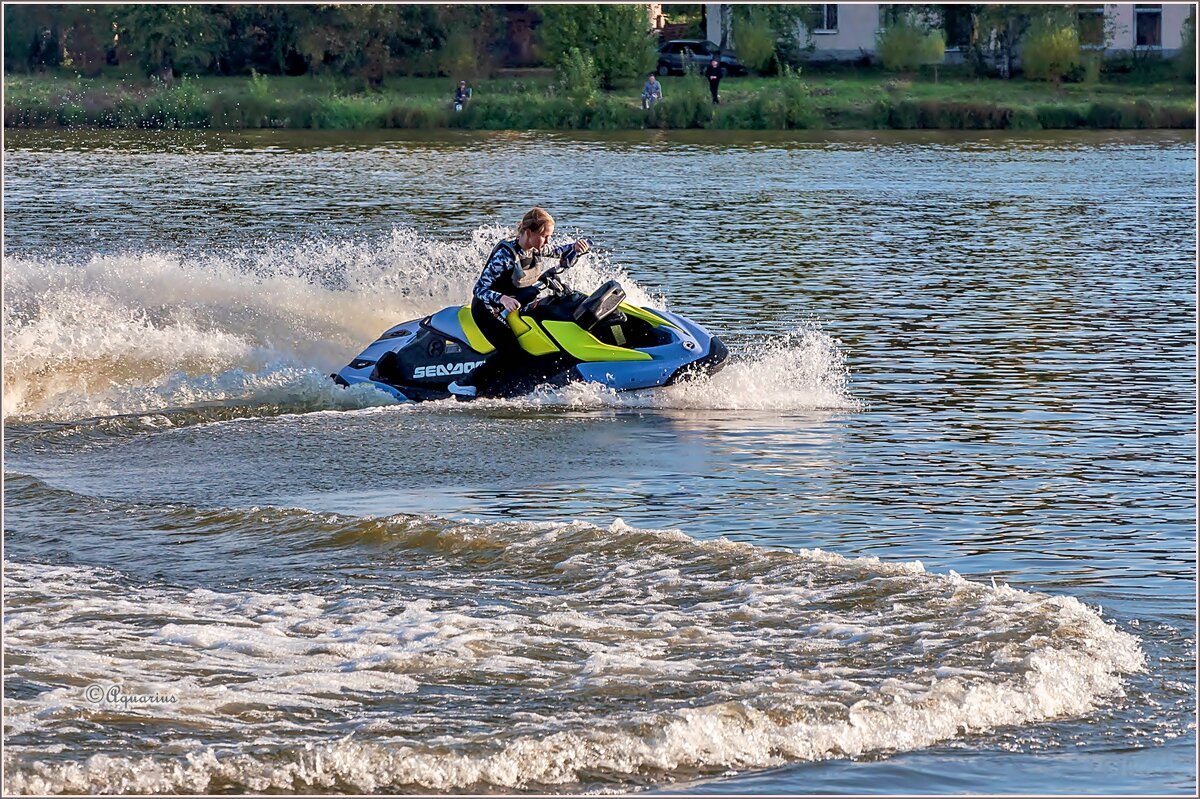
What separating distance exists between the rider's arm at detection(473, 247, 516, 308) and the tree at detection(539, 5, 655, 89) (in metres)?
45.8

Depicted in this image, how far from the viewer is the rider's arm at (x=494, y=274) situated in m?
13.7

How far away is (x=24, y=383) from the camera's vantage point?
1494 cm

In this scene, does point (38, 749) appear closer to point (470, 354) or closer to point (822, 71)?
point (470, 354)

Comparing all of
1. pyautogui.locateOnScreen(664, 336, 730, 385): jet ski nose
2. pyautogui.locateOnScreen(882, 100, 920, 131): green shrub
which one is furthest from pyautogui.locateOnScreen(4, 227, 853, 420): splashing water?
pyautogui.locateOnScreen(882, 100, 920, 131): green shrub

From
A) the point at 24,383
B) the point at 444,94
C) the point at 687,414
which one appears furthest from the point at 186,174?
the point at 687,414

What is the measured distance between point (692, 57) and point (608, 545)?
55.3 m

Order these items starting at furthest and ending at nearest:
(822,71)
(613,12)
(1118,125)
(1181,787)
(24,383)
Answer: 1. (822,71)
2. (613,12)
3. (1118,125)
4. (24,383)
5. (1181,787)

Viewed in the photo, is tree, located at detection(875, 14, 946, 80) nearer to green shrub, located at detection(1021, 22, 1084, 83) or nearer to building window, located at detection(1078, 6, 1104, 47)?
green shrub, located at detection(1021, 22, 1084, 83)

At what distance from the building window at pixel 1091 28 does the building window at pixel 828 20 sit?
8.80 m

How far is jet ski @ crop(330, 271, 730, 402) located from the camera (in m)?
13.8

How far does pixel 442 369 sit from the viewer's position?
46.5 ft

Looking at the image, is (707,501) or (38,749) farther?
(707,501)

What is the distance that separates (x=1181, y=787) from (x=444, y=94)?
55362mm

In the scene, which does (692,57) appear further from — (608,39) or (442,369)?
(442,369)
